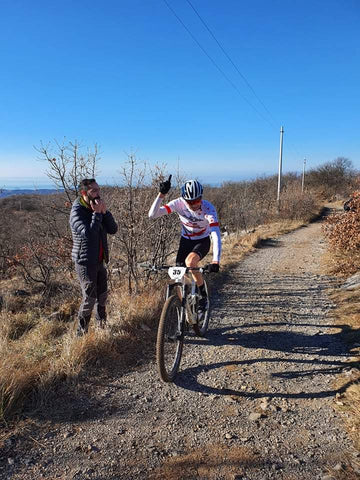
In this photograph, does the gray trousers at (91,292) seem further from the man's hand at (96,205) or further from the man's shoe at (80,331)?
the man's hand at (96,205)

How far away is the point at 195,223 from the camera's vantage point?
4.28 metres

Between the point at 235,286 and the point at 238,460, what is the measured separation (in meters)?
5.24

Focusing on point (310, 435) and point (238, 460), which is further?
point (310, 435)

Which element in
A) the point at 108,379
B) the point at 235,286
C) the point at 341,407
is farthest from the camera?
the point at 235,286

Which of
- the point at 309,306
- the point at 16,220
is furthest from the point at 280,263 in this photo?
the point at 16,220

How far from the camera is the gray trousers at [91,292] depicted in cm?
401

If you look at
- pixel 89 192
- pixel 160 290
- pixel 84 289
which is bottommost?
pixel 160 290

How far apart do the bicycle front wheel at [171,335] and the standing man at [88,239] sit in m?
1.08

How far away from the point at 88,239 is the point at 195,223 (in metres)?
1.32

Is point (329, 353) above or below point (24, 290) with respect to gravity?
above

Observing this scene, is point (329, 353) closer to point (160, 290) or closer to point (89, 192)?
point (160, 290)

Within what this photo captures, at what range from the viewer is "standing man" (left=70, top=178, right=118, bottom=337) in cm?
394

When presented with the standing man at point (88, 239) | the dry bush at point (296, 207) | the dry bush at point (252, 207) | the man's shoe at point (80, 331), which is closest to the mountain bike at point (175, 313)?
the standing man at point (88, 239)

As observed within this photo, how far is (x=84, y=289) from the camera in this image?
4.03 m
